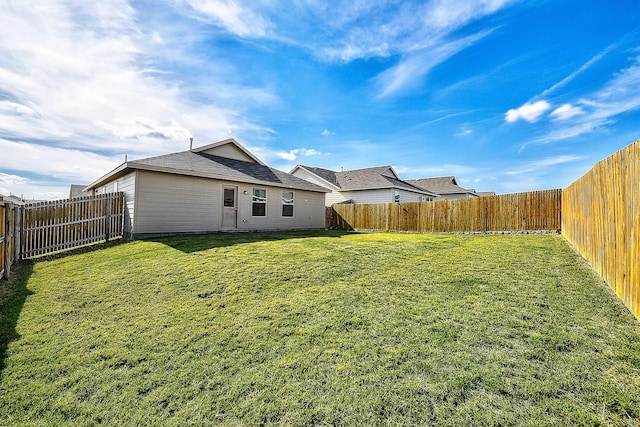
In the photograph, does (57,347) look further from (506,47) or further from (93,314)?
(506,47)

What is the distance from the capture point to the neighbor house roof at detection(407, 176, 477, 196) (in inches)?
1145

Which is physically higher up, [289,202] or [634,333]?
[289,202]

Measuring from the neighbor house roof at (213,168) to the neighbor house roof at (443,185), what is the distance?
17.9 metres

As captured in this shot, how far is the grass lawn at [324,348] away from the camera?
7.55 feet

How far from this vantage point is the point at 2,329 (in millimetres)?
3883

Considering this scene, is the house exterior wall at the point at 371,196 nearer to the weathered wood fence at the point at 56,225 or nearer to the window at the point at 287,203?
the window at the point at 287,203

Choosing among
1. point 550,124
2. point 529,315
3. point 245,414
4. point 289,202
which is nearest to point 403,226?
point 289,202

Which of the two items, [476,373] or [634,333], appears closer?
[476,373]

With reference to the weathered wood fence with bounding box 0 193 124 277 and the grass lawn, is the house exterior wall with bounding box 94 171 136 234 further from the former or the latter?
the grass lawn

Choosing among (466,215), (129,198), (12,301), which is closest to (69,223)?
(129,198)

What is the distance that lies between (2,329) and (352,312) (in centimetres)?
488

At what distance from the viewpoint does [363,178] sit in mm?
23344

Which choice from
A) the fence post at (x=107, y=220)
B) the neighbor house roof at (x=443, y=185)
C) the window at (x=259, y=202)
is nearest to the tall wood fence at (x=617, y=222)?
the window at (x=259, y=202)

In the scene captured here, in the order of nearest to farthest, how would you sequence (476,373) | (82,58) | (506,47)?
(476,373) < (82,58) < (506,47)
